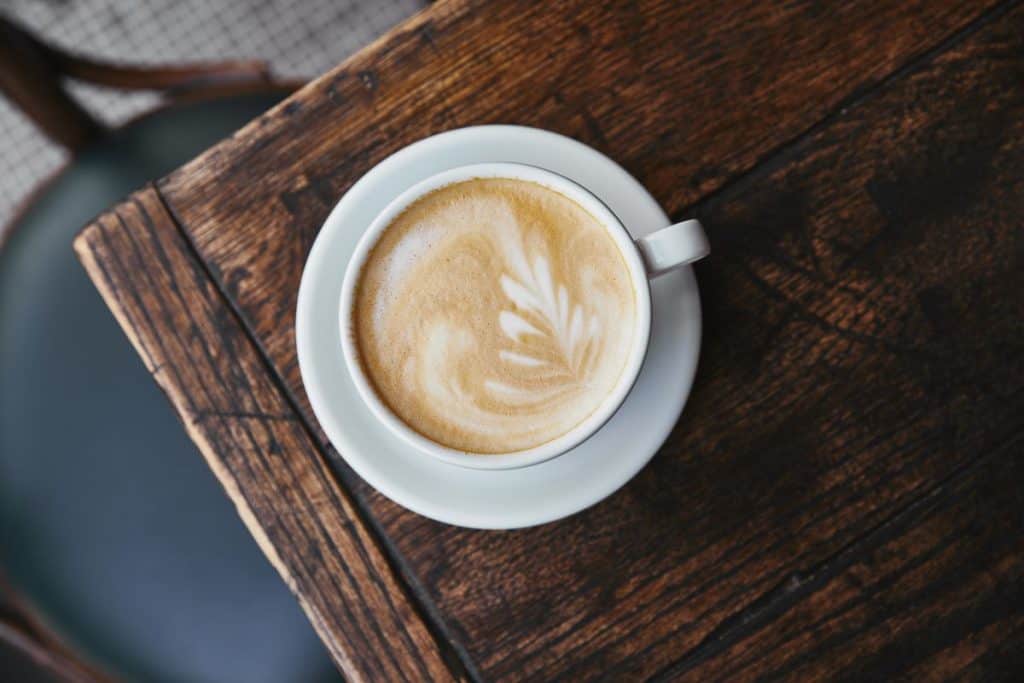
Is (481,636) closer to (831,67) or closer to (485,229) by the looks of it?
(485,229)

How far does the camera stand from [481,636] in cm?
72

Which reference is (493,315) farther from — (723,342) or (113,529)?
(113,529)

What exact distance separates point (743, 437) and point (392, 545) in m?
0.32

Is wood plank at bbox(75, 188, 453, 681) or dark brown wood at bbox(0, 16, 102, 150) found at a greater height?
dark brown wood at bbox(0, 16, 102, 150)

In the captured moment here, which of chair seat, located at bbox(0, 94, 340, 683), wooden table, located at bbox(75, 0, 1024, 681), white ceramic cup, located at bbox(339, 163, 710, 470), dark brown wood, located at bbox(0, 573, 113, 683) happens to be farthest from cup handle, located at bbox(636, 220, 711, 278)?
dark brown wood, located at bbox(0, 573, 113, 683)

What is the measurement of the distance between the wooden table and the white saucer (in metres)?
0.06

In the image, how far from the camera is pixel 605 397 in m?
0.64

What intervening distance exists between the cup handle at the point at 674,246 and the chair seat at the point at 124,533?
0.60 m

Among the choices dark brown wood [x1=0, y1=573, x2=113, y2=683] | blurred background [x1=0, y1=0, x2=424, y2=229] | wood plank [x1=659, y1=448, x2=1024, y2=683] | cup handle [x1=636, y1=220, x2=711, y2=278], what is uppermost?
blurred background [x1=0, y1=0, x2=424, y2=229]

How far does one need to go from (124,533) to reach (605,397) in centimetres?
64

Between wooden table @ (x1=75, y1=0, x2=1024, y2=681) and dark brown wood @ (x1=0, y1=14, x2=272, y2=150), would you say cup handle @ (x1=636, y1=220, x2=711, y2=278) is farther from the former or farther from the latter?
dark brown wood @ (x1=0, y1=14, x2=272, y2=150)

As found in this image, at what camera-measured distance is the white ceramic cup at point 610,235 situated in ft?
2.00

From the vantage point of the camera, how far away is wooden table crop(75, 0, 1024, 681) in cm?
72

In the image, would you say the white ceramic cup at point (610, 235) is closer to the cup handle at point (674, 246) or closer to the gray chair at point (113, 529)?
the cup handle at point (674, 246)
